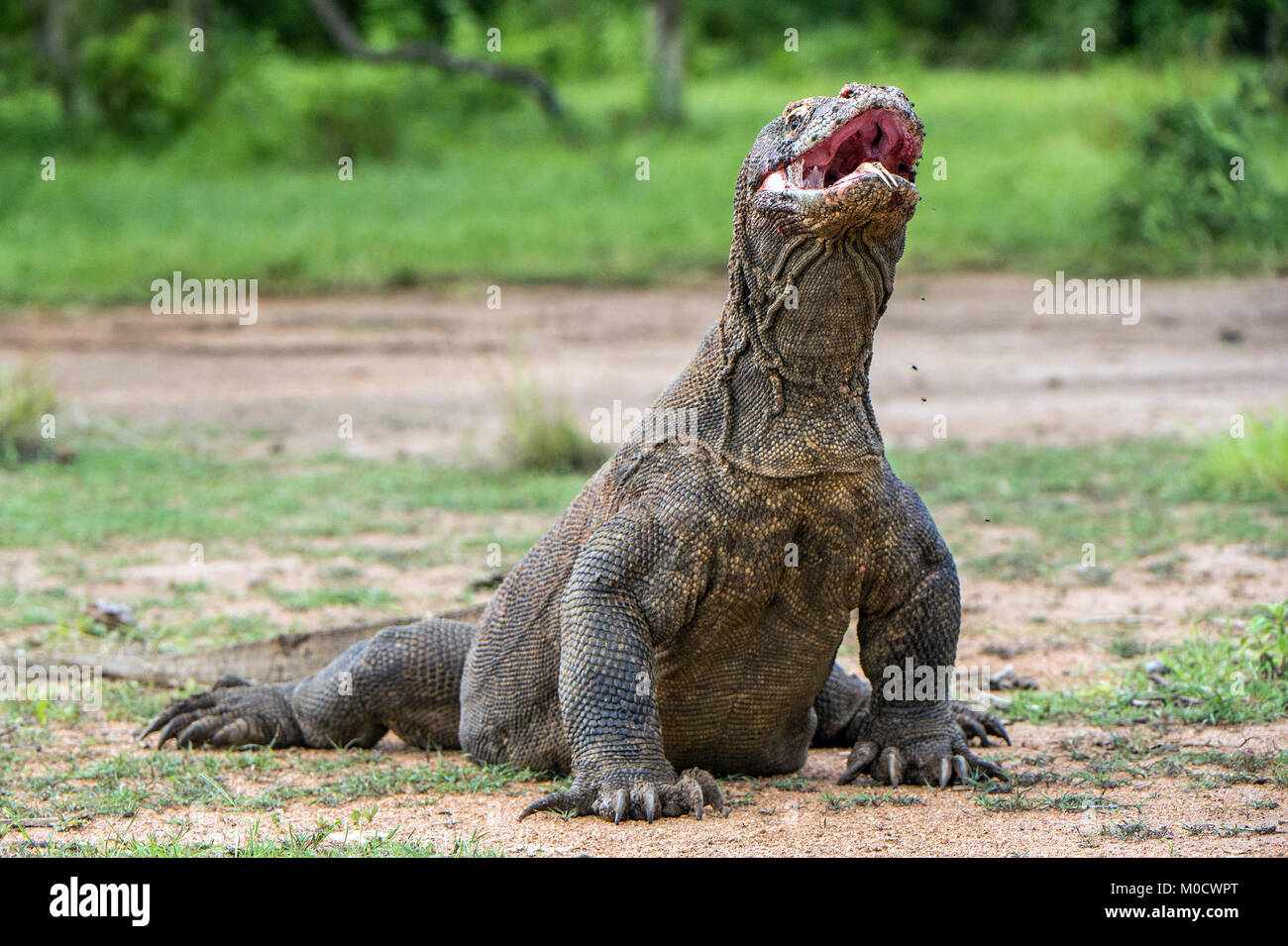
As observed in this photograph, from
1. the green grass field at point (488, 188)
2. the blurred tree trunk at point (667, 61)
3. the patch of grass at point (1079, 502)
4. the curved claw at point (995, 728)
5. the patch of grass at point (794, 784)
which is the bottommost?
the patch of grass at point (794, 784)

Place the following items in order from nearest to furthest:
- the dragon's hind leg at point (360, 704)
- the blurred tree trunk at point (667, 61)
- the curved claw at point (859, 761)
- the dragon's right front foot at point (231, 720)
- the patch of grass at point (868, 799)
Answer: the patch of grass at point (868, 799)
the curved claw at point (859, 761)
the dragon's hind leg at point (360, 704)
the dragon's right front foot at point (231, 720)
the blurred tree trunk at point (667, 61)

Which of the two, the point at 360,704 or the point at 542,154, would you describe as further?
the point at 542,154

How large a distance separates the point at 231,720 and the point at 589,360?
9.24 meters

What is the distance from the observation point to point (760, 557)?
14.0 ft

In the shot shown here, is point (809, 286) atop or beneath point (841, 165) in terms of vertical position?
beneath

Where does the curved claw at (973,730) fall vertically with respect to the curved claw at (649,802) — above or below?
below

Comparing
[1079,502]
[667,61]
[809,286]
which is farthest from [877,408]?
[667,61]

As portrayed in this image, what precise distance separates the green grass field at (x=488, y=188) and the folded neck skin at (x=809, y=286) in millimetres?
12864

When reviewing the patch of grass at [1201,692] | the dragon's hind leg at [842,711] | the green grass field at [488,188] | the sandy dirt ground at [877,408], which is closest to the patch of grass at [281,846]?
the sandy dirt ground at [877,408]

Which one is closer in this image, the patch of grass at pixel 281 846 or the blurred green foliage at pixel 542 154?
the patch of grass at pixel 281 846

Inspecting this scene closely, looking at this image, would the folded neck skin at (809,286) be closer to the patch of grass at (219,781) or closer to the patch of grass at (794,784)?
the patch of grass at (794,784)

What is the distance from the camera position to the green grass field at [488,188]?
17.2 m

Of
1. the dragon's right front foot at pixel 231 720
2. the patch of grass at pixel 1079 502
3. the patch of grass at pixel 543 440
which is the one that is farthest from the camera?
the patch of grass at pixel 543 440

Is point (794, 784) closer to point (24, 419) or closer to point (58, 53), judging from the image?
point (24, 419)
